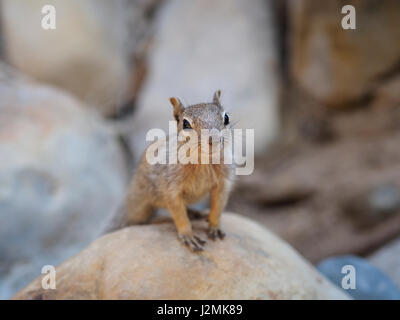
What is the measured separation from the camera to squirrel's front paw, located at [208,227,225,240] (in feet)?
10.3

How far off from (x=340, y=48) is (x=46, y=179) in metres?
3.71

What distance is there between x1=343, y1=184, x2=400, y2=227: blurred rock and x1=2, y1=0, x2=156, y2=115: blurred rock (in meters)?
3.50

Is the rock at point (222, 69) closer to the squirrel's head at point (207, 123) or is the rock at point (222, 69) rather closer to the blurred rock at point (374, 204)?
the blurred rock at point (374, 204)

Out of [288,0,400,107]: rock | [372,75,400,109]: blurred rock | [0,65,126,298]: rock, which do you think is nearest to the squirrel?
[0,65,126,298]: rock

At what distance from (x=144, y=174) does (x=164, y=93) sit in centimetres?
332

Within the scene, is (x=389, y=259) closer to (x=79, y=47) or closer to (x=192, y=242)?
(x=192, y=242)

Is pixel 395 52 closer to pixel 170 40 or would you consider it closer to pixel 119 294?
pixel 170 40

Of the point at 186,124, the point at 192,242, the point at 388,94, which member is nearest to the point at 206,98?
the point at 388,94

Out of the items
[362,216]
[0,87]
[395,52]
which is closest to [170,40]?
[0,87]

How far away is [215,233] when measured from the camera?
3.16m

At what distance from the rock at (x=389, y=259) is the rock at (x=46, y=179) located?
280 centimetres

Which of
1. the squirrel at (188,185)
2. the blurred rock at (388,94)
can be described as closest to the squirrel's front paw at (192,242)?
the squirrel at (188,185)

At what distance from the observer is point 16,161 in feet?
15.2
